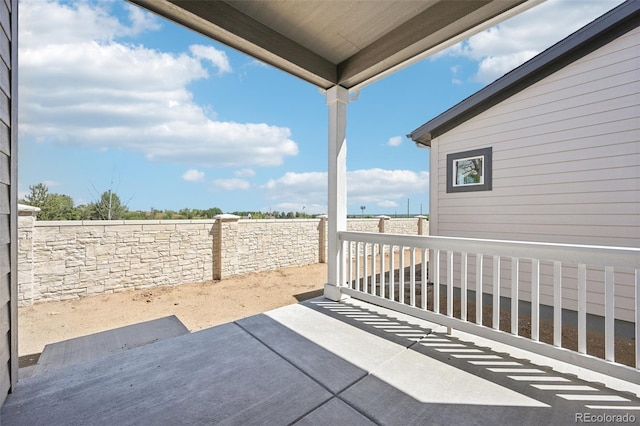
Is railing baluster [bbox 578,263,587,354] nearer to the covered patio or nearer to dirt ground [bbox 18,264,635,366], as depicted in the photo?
the covered patio

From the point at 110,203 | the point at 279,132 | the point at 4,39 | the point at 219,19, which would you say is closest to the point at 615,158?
the point at 219,19

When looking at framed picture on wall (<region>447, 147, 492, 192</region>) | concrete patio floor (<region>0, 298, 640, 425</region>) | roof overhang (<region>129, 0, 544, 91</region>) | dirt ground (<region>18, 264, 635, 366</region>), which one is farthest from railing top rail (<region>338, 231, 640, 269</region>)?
framed picture on wall (<region>447, 147, 492, 192</region>)

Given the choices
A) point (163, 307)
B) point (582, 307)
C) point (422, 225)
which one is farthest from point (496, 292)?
point (422, 225)

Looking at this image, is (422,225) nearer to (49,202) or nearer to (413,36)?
(413,36)

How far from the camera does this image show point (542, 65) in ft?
12.9

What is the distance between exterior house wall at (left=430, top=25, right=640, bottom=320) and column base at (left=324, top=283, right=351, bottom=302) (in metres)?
2.67

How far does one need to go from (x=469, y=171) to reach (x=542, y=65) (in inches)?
68.0

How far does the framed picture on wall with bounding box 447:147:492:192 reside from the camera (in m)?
4.59

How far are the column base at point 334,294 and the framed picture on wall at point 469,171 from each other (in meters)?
→ 2.91

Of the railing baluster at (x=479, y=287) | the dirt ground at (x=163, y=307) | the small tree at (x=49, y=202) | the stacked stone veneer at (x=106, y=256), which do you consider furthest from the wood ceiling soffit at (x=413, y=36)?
the small tree at (x=49, y=202)

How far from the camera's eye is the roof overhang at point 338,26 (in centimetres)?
223

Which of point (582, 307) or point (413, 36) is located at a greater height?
point (413, 36)

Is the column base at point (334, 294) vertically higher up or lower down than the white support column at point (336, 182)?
lower down

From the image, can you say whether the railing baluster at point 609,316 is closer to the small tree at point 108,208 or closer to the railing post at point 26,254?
the railing post at point 26,254
